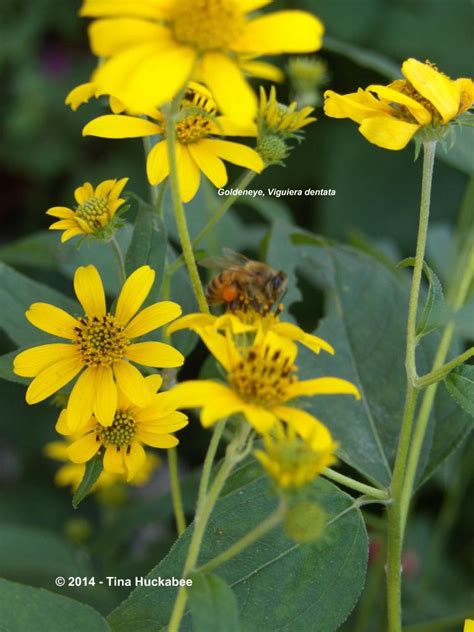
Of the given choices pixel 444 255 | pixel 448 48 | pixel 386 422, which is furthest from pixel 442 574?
pixel 448 48

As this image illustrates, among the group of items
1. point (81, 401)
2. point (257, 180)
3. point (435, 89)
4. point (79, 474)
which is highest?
point (435, 89)

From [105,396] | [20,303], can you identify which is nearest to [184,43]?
[105,396]

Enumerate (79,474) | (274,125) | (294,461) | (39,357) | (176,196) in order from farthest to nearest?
1. (79,474)
2. (274,125)
3. (39,357)
4. (176,196)
5. (294,461)

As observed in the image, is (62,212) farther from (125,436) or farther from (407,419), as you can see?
(407,419)

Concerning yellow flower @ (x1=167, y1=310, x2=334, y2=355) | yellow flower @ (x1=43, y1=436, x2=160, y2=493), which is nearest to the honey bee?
yellow flower @ (x1=167, y1=310, x2=334, y2=355)

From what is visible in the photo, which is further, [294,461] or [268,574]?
[268,574]

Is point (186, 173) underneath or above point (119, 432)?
above

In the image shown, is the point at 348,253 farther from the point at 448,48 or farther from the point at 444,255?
the point at 448,48
